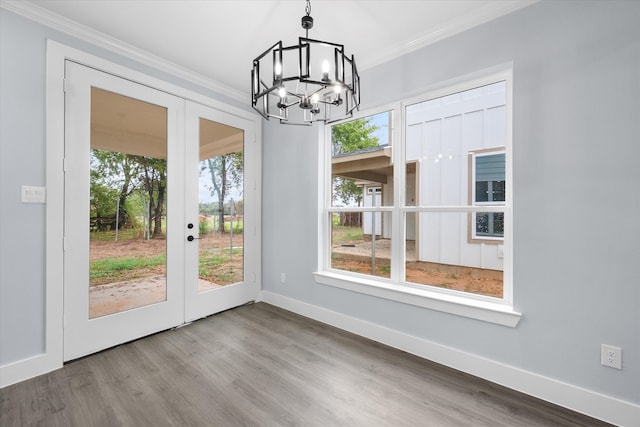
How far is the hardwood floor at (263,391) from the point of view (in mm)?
1697

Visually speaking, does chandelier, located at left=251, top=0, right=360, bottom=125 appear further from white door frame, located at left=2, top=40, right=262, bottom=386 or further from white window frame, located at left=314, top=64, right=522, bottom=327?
white door frame, located at left=2, top=40, right=262, bottom=386

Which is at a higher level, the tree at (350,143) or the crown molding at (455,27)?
the crown molding at (455,27)

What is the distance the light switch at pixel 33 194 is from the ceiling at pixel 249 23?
4.35ft

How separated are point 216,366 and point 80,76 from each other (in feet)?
8.79

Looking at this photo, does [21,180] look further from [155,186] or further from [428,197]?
[428,197]

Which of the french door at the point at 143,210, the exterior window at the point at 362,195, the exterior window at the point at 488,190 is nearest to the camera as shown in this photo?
the exterior window at the point at 488,190

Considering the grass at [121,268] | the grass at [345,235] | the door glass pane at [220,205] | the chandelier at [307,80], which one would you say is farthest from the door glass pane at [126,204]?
the grass at [345,235]

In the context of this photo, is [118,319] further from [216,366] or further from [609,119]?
[609,119]

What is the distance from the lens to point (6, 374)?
1987 millimetres

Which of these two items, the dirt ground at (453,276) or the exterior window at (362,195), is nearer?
the dirt ground at (453,276)

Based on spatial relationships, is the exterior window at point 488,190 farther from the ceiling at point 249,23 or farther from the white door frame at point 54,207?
the white door frame at point 54,207

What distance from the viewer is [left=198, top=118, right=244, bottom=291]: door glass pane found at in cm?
323

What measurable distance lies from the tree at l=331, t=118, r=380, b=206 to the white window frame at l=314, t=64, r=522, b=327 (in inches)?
3.4

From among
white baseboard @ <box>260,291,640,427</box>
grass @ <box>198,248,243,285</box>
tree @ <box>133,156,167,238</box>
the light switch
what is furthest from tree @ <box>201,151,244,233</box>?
white baseboard @ <box>260,291,640,427</box>
